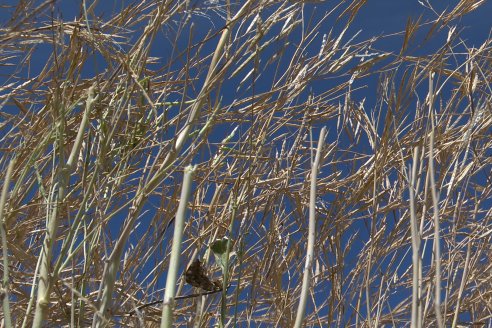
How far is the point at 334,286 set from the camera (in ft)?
4.66

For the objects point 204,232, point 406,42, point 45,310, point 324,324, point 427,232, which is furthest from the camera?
point 324,324

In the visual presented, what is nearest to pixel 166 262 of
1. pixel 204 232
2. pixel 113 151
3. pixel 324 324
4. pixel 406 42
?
pixel 204 232

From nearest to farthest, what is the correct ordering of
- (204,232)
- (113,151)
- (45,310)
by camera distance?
1. (45,310)
2. (113,151)
3. (204,232)

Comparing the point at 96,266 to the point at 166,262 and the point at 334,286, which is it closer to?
the point at 166,262

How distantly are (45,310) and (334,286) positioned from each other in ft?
2.20

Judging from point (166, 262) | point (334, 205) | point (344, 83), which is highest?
point (344, 83)

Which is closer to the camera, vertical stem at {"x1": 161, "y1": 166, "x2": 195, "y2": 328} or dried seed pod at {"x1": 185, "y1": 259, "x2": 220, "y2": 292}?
vertical stem at {"x1": 161, "y1": 166, "x2": 195, "y2": 328}

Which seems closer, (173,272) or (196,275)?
(173,272)

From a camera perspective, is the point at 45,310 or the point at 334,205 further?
the point at 334,205

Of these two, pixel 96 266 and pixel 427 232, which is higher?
pixel 427 232

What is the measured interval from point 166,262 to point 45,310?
0.47m

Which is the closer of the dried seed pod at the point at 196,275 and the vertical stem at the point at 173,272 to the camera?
the vertical stem at the point at 173,272

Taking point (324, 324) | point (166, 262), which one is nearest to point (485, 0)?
point (166, 262)

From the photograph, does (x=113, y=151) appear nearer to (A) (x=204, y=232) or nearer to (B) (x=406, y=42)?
(A) (x=204, y=232)
